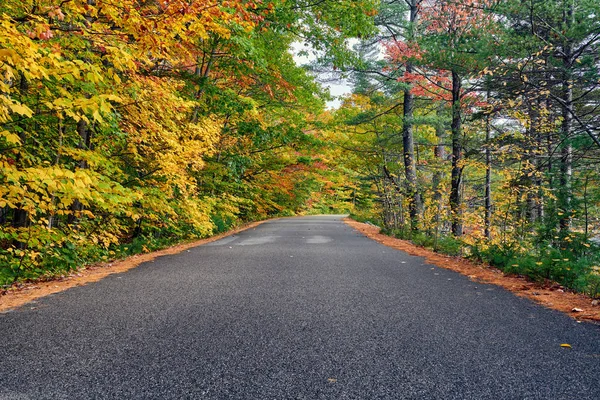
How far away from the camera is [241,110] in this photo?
10.1 metres

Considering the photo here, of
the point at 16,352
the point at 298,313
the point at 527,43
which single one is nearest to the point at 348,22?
the point at 527,43

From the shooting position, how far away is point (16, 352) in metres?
2.64

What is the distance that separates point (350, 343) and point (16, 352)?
8.20ft

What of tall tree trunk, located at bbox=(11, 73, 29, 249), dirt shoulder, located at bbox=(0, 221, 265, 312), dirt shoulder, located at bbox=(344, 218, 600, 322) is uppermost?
tall tree trunk, located at bbox=(11, 73, 29, 249)

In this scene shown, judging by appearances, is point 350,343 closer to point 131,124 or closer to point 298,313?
point 298,313

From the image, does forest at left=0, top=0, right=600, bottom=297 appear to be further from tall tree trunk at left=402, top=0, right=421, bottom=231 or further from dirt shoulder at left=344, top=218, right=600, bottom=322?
dirt shoulder at left=344, top=218, right=600, bottom=322

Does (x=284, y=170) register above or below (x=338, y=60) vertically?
below

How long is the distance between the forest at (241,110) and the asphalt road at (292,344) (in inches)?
57.6

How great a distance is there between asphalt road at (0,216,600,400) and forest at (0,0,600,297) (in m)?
1.46

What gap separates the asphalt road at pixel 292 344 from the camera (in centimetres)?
218

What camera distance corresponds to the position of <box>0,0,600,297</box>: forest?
438 cm

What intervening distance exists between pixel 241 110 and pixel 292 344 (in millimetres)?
8315

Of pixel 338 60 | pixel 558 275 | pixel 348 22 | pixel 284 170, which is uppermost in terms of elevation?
pixel 348 22

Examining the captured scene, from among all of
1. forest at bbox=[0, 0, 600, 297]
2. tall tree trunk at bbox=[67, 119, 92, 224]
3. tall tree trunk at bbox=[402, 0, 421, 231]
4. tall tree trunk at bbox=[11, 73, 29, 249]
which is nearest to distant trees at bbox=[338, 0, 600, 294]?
forest at bbox=[0, 0, 600, 297]
